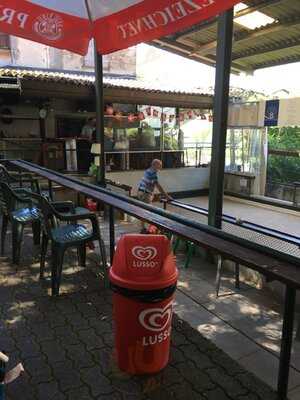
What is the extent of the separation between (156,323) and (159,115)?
11188mm

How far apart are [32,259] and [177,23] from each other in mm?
2946

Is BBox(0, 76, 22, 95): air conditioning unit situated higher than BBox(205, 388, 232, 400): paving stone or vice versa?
BBox(0, 76, 22, 95): air conditioning unit

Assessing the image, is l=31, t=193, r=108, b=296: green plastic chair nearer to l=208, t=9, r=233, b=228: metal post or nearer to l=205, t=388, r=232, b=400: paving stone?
l=205, t=388, r=232, b=400: paving stone

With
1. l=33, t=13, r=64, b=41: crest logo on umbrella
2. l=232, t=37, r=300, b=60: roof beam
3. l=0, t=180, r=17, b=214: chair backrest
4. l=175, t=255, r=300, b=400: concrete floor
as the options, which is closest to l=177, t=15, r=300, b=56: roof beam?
l=232, t=37, r=300, b=60: roof beam

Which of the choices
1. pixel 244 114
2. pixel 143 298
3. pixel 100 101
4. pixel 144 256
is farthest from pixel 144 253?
pixel 244 114

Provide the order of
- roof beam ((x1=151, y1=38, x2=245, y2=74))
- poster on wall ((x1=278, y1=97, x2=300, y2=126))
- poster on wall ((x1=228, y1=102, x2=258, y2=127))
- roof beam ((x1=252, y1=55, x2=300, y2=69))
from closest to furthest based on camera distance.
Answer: roof beam ((x1=252, y1=55, x2=300, y2=69)) → roof beam ((x1=151, y1=38, x2=245, y2=74)) → poster on wall ((x1=278, y1=97, x2=300, y2=126)) → poster on wall ((x1=228, y1=102, x2=258, y2=127))

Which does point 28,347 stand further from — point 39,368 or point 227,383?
point 227,383

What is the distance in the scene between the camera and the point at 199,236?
242 centimetres

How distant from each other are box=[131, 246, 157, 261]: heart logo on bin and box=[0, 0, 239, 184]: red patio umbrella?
5.47ft

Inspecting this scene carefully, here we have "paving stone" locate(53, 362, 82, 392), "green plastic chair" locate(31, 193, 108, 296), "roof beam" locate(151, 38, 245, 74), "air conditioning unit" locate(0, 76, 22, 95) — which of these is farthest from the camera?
"air conditioning unit" locate(0, 76, 22, 95)

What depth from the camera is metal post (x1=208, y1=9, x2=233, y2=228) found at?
4574 millimetres

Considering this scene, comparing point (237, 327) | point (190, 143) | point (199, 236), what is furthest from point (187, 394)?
point (190, 143)

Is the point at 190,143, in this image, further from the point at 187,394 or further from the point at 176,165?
the point at 187,394

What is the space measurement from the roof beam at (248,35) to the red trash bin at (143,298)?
5.70 m
